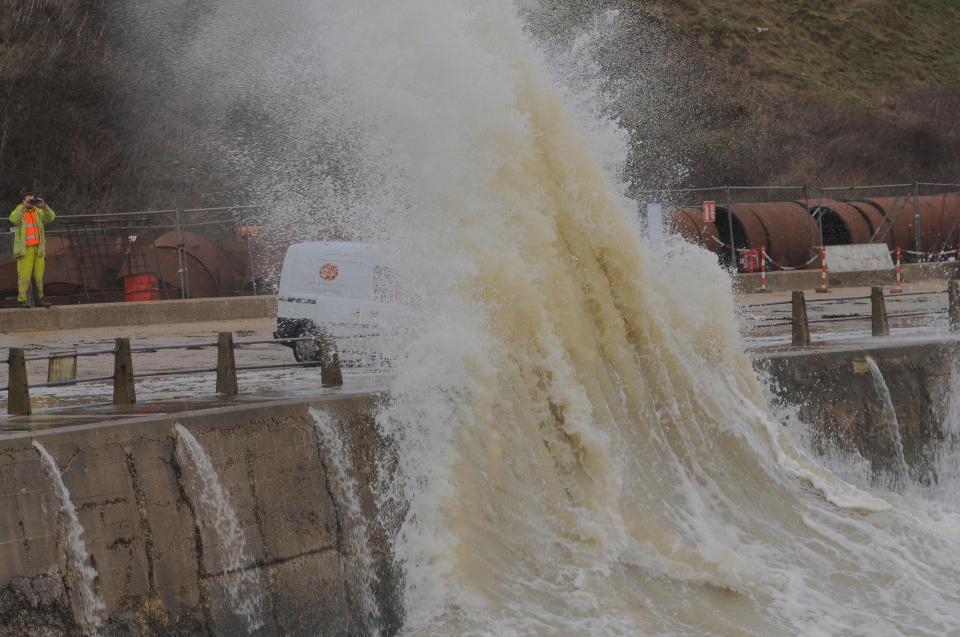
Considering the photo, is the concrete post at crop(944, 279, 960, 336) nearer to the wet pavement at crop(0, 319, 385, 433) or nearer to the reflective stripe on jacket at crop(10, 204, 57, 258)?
the wet pavement at crop(0, 319, 385, 433)

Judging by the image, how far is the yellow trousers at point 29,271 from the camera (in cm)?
2302

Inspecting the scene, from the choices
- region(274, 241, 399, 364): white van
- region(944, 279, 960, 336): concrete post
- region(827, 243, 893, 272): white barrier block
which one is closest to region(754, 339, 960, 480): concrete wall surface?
region(944, 279, 960, 336): concrete post

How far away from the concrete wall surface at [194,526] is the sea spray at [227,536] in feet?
0.06

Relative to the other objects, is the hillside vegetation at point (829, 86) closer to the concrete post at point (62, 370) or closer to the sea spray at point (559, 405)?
the sea spray at point (559, 405)

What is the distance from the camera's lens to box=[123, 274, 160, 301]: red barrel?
25781 mm

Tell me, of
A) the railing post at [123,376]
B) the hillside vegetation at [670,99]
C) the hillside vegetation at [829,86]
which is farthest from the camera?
the hillside vegetation at [829,86]

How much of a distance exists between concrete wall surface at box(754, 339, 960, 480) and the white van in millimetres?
4637

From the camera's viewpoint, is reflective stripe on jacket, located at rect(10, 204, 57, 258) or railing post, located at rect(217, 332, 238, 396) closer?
railing post, located at rect(217, 332, 238, 396)

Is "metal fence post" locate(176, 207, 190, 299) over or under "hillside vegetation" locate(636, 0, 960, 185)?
under

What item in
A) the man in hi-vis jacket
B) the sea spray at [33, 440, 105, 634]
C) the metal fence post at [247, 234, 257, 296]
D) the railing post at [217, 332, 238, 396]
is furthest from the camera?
the metal fence post at [247, 234, 257, 296]

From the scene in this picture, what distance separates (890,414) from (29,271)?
13977 mm

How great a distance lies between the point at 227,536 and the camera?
28.9 ft

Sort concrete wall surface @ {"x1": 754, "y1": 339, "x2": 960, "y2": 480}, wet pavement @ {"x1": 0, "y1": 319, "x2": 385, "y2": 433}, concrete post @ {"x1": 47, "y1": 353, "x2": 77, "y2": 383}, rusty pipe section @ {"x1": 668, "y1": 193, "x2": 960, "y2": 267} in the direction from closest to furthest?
wet pavement @ {"x1": 0, "y1": 319, "x2": 385, "y2": 433} → concrete post @ {"x1": 47, "y1": 353, "x2": 77, "y2": 383} → concrete wall surface @ {"x1": 754, "y1": 339, "x2": 960, "y2": 480} → rusty pipe section @ {"x1": 668, "y1": 193, "x2": 960, "y2": 267}

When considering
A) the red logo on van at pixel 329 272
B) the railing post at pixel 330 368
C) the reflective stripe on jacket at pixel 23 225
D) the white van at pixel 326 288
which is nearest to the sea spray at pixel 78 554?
the railing post at pixel 330 368
